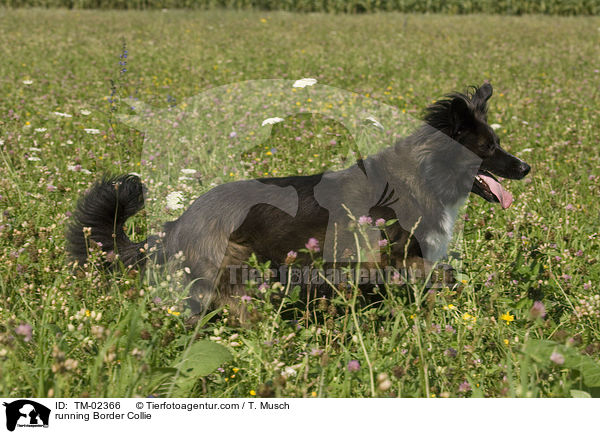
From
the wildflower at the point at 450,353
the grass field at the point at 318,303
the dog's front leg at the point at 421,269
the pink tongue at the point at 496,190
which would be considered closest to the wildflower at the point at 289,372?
the grass field at the point at 318,303

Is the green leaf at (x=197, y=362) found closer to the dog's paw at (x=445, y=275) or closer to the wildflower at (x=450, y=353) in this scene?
the wildflower at (x=450, y=353)

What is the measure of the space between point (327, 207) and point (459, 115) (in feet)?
3.19

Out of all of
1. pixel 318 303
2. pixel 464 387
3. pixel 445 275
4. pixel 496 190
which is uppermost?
pixel 496 190

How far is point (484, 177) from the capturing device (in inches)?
138

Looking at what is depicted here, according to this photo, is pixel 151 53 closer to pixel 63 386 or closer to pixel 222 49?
pixel 222 49

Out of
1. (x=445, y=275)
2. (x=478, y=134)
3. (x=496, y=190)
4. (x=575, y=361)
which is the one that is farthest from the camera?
(x=496, y=190)

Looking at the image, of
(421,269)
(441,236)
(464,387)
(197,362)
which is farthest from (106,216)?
(464,387)

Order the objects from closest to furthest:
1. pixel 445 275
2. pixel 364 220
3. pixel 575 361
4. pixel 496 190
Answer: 1. pixel 575 361
2. pixel 364 220
3. pixel 445 275
4. pixel 496 190

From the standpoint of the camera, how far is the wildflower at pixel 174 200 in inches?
172

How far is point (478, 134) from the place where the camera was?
11.1ft

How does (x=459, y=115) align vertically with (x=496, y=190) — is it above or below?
above
